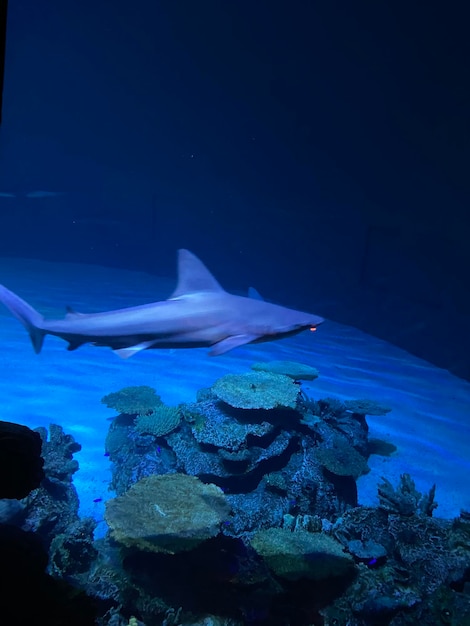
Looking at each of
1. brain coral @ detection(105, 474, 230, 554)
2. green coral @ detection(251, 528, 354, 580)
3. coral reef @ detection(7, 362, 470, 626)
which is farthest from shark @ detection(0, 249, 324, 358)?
green coral @ detection(251, 528, 354, 580)

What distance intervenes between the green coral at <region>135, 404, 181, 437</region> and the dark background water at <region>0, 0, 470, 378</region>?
983 centimetres

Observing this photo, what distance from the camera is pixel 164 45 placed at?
21.9m

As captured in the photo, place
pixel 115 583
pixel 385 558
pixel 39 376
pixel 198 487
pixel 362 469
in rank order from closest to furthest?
pixel 115 583 < pixel 385 558 < pixel 198 487 < pixel 362 469 < pixel 39 376

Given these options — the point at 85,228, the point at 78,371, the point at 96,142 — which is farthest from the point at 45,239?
the point at 78,371

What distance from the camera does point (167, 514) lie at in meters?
3.66

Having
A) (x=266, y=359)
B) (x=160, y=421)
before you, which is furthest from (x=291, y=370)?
(x=160, y=421)

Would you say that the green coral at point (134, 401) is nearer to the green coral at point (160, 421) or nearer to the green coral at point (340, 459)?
the green coral at point (160, 421)

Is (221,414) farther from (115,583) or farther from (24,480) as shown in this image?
(24,480)

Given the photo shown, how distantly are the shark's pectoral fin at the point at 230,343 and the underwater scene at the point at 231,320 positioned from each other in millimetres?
24

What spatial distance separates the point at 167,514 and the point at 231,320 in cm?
185

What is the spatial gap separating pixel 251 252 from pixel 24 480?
836 inches

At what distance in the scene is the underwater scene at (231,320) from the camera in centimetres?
342

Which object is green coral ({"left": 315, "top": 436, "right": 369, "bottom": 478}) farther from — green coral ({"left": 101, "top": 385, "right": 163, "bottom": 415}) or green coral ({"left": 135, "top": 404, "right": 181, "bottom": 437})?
green coral ({"left": 101, "top": 385, "right": 163, "bottom": 415})

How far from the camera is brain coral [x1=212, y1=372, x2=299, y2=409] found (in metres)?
5.69
